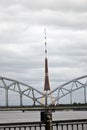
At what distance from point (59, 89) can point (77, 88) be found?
5.97m

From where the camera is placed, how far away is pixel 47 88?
160 metres

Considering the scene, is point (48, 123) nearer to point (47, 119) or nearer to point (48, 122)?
point (48, 122)

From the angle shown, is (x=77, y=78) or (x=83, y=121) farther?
(x=77, y=78)

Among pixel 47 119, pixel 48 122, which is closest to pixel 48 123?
pixel 48 122

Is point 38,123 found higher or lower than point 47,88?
lower

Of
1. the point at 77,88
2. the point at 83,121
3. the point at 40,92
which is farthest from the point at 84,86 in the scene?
the point at 83,121

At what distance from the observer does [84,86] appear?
5915 inches

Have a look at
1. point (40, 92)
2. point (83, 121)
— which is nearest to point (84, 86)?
point (40, 92)

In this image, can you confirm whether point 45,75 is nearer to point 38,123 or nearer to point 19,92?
point 19,92

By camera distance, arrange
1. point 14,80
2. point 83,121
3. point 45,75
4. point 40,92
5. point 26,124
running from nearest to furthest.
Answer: point 26,124, point 83,121, point 14,80, point 40,92, point 45,75

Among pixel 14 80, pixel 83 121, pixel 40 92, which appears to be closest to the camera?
pixel 83 121

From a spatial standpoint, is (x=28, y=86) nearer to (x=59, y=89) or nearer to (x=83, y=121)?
(x=59, y=89)

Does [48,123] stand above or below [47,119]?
below

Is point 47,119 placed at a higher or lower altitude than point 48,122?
higher
